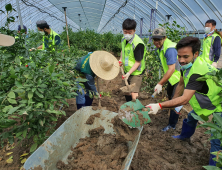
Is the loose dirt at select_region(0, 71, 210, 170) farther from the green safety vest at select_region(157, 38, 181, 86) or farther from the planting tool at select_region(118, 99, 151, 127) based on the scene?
the green safety vest at select_region(157, 38, 181, 86)

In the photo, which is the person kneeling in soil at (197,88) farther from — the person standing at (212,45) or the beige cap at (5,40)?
the person standing at (212,45)

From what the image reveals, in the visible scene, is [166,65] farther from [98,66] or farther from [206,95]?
[98,66]

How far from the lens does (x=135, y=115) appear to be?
6.08 feet

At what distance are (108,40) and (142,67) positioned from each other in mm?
6996

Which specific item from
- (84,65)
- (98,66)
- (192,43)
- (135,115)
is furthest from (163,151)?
(84,65)

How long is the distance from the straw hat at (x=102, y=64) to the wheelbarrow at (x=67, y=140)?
0.61 metres

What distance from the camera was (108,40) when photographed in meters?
→ 9.55

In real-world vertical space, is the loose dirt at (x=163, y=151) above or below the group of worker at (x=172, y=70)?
below

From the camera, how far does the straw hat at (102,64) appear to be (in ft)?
8.38

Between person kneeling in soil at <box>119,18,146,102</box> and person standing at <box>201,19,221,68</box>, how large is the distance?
2.05 m

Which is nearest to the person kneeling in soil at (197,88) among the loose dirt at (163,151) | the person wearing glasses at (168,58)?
the loose dirt at (163,151)

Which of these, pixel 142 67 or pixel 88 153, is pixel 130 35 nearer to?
pixel 142 67

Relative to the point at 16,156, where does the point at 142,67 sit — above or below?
above

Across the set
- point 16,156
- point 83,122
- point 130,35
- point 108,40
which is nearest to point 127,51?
point 130,35
